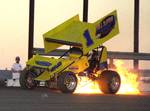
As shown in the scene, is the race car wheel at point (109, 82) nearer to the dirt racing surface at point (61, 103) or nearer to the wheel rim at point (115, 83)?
the wheel rim at point (115, 83)

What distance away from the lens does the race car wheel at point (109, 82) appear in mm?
21688

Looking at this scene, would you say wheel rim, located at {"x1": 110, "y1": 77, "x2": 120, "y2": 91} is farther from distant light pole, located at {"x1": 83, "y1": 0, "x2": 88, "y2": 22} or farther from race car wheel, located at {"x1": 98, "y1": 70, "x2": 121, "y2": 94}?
distant light pole, located at {"x1": 83, "y1": 0, "x2": 88, "y2": 22}

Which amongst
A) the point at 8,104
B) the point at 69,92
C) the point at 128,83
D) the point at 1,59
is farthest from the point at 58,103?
the point at 1,59

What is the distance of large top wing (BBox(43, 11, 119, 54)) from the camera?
21.6 meters

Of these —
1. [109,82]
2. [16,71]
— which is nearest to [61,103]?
[109,82]

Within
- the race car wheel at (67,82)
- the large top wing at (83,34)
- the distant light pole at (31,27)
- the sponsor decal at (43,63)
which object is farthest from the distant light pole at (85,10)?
the race car wheel at (67,82)

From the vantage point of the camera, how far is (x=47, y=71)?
21.6 m

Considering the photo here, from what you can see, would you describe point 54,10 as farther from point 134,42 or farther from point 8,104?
point 8,104

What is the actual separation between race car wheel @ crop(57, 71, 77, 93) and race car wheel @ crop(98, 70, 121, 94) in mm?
943

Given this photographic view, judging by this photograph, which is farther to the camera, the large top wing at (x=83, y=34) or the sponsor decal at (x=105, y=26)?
the sponsor decal at (x=105, y=26)

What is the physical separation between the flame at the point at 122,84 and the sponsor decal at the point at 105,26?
54.7 inches

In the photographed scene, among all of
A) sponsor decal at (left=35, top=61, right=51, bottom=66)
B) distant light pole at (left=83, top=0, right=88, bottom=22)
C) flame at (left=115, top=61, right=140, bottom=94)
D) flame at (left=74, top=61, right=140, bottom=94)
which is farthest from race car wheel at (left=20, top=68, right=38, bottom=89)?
distant light pole at (left=83, top=0, right=88, bottom=22)

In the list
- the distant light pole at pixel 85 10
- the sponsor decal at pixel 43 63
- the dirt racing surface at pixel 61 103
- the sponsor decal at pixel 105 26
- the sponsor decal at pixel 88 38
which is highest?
the distant light pole at pixel 85 10

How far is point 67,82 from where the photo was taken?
21.1 meters
